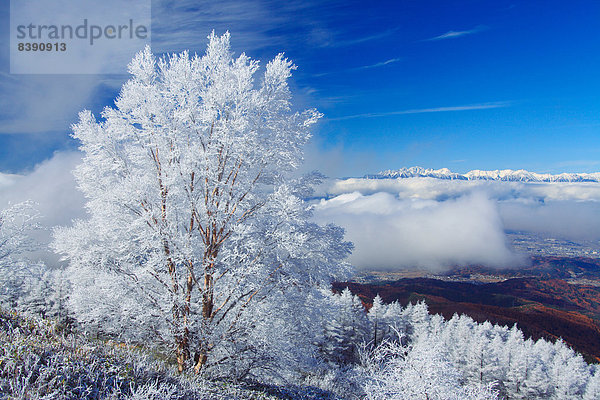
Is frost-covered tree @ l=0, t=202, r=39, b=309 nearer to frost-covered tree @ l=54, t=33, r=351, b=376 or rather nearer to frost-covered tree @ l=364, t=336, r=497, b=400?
frost-covered tree @ l=54, t=33, r=351, b=376

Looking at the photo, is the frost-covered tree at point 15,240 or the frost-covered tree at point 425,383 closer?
the frost-covered tree at point 425,383

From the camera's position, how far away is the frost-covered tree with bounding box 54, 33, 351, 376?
8.41 m

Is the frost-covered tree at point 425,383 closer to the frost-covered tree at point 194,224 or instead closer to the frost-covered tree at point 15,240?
the frost-covered tree at point 194,224

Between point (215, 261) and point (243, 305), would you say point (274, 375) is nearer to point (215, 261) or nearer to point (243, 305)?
point (243, 305)

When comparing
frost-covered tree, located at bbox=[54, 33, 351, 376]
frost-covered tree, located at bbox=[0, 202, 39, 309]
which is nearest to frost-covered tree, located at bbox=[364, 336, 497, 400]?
frost-covered tree, located at bbox=[54, 33, 351, 376]

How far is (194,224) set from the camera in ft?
31.4

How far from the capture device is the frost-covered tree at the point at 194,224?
8.41m

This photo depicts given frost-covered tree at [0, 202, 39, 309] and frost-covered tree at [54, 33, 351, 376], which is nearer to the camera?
frost-covered tree at [54, 33, 351, 376]

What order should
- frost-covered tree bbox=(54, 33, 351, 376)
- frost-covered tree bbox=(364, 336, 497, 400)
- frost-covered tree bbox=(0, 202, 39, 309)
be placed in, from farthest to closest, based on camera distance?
1. frost-covered tree bbox=(0, 202, 39, 309)
2. frost-covered tree bbox=(54, 33, 351, 376)
3. frost-covered tree bbox=(364, 336, 497, 400)

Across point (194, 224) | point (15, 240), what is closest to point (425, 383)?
point (194, 224)

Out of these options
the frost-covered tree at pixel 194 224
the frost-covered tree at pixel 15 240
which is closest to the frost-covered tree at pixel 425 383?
the frost-covered tree at pixel 194 224

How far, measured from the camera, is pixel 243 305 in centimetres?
920

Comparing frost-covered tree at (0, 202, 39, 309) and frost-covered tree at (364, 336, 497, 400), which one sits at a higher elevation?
frost-covered tree at (0, 202, 39, 309)

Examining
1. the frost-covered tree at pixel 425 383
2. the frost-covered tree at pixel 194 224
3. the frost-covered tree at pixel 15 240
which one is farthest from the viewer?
the frost-covered tree at pixel 15 240
